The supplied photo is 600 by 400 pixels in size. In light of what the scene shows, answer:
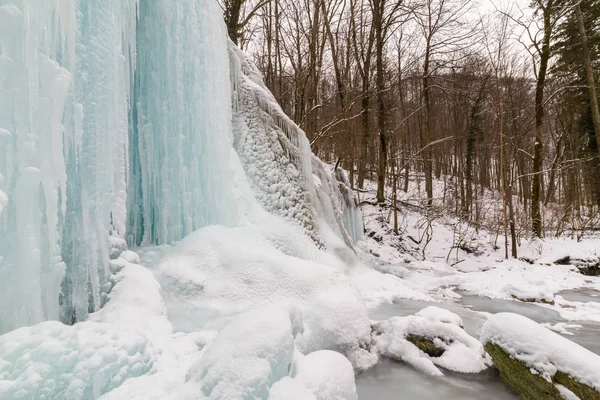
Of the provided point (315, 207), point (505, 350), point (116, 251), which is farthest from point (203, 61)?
point (505, 350)

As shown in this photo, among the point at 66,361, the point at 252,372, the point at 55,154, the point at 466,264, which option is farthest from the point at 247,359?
the point at 466,264

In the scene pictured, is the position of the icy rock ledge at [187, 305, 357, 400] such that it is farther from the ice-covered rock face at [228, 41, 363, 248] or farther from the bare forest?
the bare forest

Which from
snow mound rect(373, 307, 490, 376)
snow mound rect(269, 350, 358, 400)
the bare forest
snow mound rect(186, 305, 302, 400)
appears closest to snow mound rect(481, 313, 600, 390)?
snow mound rect(373, 307, 490, 376)

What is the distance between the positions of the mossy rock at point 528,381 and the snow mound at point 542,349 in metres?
0.03

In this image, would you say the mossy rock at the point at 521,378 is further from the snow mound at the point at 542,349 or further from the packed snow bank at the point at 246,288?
the packed snow bank at the point at 246,288

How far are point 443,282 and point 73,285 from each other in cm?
699

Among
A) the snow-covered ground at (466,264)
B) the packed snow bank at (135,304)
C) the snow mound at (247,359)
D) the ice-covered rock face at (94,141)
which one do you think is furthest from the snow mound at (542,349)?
the ice-covered rock face at (94,141)

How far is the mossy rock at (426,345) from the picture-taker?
3.18 meters

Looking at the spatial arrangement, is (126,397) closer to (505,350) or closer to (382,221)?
(505,350)

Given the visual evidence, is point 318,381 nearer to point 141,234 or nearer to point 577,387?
point 577,387

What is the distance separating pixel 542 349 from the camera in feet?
8.23

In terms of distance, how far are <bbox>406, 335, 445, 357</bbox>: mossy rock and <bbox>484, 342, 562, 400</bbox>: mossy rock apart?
1.47 feet

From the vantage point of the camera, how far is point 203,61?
4238 millimetres

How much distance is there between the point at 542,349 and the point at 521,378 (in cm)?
31
